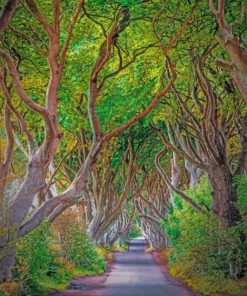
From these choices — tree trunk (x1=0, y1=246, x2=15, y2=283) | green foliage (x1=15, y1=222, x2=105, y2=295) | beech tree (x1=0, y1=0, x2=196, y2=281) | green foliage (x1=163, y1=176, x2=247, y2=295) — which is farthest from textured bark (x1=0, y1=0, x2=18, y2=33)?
green foliage (x1=163, y1=176, x2=247, y2=295)

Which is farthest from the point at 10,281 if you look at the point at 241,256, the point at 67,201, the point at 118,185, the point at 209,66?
the point at 118,185

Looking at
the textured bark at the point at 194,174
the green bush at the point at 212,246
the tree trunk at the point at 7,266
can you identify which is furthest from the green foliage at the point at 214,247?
the textured bark at the point at 194,174

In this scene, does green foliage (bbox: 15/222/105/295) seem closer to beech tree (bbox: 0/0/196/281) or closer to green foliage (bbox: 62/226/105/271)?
green foliage (bbox: 62/226/105/271)

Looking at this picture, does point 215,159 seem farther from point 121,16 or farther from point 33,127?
point 33,127

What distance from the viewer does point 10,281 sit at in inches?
550

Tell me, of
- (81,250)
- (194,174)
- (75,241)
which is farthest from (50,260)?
(194,174)

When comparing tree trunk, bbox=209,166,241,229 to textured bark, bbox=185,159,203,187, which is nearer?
tree trunk, bbox=209,166,241,229

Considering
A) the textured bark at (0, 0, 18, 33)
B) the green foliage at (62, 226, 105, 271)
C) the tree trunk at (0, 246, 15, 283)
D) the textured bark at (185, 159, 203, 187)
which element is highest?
the textured bark at (185, 159, 203, 187)

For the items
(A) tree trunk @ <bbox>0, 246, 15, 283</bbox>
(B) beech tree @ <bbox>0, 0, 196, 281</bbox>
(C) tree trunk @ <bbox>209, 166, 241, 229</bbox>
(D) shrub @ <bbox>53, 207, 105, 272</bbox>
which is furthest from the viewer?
(D) shrub @ <bbox>53, 207, 105, 272</bbox>

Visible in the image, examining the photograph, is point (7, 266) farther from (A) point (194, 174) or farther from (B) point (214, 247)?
(A) point (194, 174)

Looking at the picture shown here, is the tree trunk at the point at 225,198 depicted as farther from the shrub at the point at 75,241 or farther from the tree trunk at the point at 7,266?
the tree trunk at the point at 7,266

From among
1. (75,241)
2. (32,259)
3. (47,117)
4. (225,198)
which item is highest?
(47,117)

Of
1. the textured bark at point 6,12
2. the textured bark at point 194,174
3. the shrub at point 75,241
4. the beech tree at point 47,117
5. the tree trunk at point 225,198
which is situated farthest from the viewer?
the textured bark at point 194,174

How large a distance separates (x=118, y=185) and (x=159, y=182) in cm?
496
